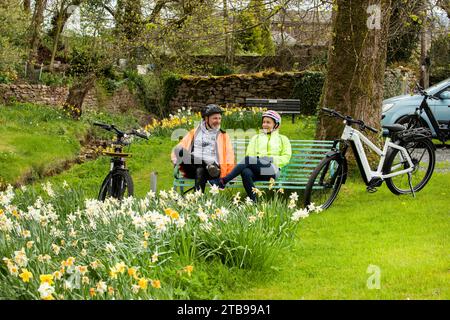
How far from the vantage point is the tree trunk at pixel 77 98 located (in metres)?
20.6

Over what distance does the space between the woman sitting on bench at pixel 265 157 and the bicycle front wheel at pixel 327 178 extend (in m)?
0.39

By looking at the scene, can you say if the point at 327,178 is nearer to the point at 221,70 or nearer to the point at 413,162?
the point at 413,162

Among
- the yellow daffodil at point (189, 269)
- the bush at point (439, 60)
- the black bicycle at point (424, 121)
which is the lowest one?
the yellow daffodil at point (189, 269)

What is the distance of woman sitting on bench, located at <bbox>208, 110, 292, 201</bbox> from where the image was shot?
25.1ft

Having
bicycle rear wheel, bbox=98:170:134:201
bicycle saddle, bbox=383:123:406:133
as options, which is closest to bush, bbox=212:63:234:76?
bicycle saddle, bbox=383:123:406:133

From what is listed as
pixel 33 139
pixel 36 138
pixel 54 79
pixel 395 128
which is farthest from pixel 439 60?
pixel 395 128

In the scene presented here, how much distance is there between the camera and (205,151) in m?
7.92

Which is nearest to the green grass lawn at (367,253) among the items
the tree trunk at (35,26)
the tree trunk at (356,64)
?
the tree trunk at (356,64)

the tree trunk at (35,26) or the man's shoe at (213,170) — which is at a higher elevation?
the tree trunk at (35,26)

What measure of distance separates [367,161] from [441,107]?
6468 millimetres

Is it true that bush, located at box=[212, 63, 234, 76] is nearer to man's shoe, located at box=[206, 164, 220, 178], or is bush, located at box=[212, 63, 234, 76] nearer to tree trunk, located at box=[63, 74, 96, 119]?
tree trunk, located at box=[63, 74, 96, 119]

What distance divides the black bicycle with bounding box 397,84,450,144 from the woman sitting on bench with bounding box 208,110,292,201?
6.13 metres

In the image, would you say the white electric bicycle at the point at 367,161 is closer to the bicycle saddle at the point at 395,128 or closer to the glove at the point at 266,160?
the bicycle saddle at the point at 395,128
